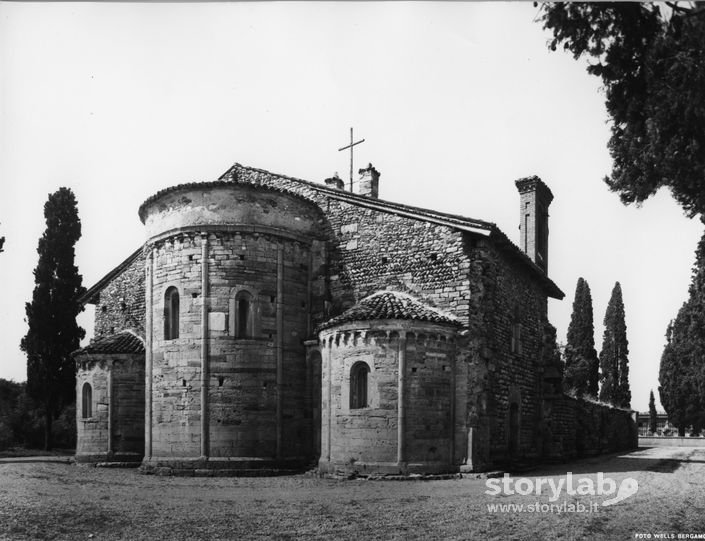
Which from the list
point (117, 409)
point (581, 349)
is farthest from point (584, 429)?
point (117, 409)

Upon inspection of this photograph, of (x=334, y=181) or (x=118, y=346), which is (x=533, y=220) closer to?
(x=334, y=181)

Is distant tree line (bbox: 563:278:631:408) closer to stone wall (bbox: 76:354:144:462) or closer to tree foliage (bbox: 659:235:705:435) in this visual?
tree foliage (bbox: 659:235:705:435)

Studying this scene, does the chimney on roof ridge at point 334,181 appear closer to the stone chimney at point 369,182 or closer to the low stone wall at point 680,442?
the stone chimney at point 369,182

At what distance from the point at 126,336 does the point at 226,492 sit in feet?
36.2

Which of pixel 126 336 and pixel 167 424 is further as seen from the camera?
pixel 126 336

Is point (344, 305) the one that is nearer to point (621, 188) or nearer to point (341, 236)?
point (341, 236)

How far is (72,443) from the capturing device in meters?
33.2

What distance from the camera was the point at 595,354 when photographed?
46.8 metres

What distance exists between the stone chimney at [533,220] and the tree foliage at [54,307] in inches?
745

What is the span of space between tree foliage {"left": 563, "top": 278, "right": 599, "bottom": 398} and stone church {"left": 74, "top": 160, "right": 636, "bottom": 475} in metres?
24.0

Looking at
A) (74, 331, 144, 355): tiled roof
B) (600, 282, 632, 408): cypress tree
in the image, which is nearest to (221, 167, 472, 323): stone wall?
(74, 331, 144, 355): tiled roof

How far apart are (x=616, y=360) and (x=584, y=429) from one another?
23.0 m

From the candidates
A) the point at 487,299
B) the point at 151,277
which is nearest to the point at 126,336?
the point at 151,277

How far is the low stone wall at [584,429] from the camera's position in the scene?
24.9m
